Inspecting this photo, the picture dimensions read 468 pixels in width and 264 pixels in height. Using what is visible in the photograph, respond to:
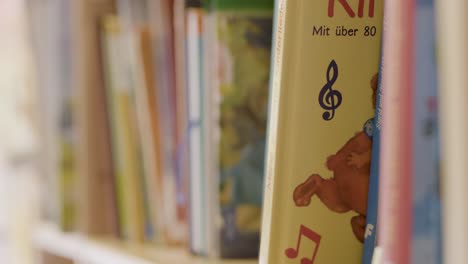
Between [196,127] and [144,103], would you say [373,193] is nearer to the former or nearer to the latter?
[196,127]

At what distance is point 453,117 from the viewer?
15.6 inches

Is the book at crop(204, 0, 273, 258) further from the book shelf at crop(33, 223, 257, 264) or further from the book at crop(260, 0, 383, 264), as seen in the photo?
the book at crop(260, 0, 383, 264)

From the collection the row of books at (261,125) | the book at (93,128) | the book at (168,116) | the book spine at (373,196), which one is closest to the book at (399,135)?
the row of books at (261,125)

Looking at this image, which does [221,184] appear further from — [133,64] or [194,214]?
[133,64]

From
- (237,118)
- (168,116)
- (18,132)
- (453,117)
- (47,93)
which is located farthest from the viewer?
(18,132)

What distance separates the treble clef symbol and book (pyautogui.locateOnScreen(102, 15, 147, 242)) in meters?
0.49

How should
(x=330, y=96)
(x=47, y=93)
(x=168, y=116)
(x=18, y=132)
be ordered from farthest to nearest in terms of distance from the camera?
(x=18, y=132), (x=47, y=93), (x=168, y=116), (x=330, y=96)

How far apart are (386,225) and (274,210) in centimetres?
16

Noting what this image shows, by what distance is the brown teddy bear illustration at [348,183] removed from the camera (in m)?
0.60

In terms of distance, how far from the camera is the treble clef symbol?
592mm

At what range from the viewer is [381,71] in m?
0.58

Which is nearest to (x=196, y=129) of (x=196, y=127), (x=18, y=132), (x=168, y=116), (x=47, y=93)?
(x=196, y=127)

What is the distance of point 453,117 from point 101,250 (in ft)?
2.28

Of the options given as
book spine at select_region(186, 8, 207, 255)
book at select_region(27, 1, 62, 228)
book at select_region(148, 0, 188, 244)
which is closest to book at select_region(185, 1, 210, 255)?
book spine at select_region(186, 8, 207, 255)
